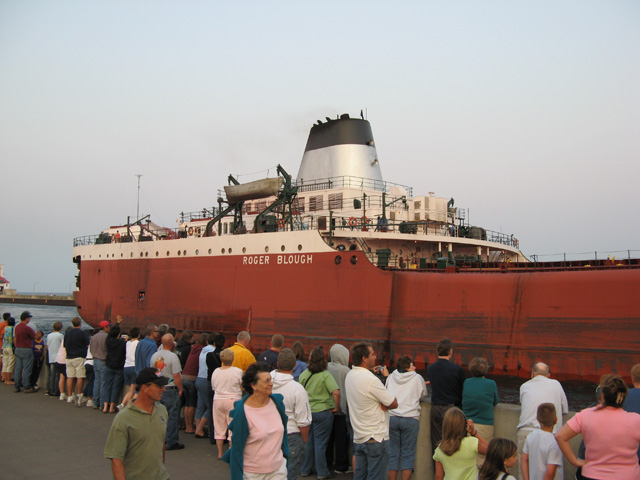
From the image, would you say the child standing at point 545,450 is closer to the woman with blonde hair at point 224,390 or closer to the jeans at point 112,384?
the woman with blonde hair at point 224,390

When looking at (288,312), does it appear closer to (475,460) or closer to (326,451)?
(326,451)

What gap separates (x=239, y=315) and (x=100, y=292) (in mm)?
11035

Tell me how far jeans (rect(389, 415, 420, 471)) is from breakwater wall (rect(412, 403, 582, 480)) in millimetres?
200

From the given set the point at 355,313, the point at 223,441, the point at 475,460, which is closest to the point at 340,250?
the point at 355,313

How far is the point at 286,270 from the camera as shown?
19.5 metres

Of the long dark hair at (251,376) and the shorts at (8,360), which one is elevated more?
the long dark hair at (251,376)

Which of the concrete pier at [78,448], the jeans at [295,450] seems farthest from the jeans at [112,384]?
the jeans at [295,450]

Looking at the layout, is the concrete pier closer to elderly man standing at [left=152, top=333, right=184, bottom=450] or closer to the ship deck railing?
elderly man standing at [left=152, top=333, right=184, bottom=450]

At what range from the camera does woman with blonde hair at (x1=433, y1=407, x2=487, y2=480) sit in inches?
176

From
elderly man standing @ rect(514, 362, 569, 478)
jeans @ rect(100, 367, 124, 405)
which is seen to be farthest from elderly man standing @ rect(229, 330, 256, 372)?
elderly man standing @ rect(514, 362, 569, 478)

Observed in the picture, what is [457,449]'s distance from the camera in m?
4.50

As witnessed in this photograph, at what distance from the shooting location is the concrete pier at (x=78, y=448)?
20.3ft

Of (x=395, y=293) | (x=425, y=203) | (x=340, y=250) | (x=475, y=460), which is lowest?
(x=475, y=460)

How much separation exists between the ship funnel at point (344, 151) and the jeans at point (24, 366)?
631 inches
